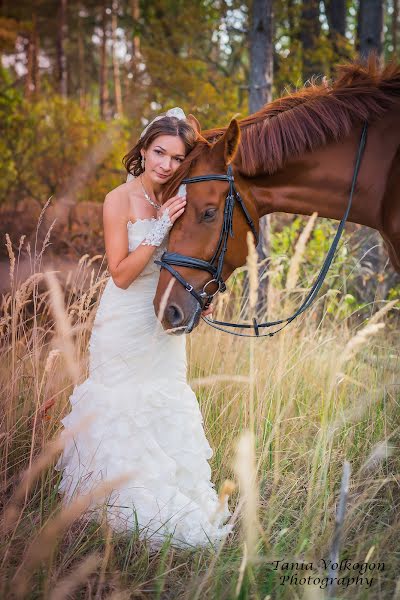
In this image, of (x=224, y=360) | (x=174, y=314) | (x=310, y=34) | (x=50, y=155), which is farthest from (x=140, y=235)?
(x=310, y=34)

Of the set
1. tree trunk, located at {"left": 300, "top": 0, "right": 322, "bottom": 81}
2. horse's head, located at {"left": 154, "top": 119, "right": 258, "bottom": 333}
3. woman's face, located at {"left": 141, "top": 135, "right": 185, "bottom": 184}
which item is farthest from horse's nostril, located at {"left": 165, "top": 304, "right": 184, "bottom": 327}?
tree trunk, located at {"left": 300, "top": 0, "right": 322, "bottom": 81}

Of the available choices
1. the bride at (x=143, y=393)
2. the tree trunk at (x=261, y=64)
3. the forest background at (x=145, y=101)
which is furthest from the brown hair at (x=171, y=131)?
the forest background at (x=145, y=101)

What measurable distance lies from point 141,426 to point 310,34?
9.55m

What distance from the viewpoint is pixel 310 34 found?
392 inches

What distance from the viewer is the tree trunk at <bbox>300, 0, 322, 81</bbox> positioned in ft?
30.3

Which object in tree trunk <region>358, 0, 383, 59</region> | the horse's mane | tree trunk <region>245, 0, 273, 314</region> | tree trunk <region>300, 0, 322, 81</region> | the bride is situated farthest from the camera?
tree trunk <region>300, 0, 322, 81</region>

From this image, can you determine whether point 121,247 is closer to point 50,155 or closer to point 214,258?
point 214,258

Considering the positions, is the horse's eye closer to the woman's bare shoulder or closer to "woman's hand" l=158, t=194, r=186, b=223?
"woman's hand" l=158, t=194, r=186, b=223

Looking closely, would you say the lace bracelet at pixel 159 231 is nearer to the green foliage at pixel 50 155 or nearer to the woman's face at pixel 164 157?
the woman's face at pixel 164 157

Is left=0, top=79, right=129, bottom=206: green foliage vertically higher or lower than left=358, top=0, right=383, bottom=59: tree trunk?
lower

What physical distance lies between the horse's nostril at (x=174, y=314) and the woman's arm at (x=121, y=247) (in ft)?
0.93

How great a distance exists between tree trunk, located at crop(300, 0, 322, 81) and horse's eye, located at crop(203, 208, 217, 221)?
7434 millimetres

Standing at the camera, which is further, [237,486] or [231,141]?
[237,486]

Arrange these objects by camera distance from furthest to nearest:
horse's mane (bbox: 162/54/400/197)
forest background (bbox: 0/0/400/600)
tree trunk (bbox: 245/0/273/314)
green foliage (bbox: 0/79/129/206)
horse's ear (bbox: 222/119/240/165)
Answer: green foliage (bbox: 0/79/129/206)
tree trunk (bbox: 245/0/273/314)
horse's mane (bbox: 162/54/400/197)
horse's ear (bbox: 222/119/240/165)
forest background (bbox: 0/0/400/600)
